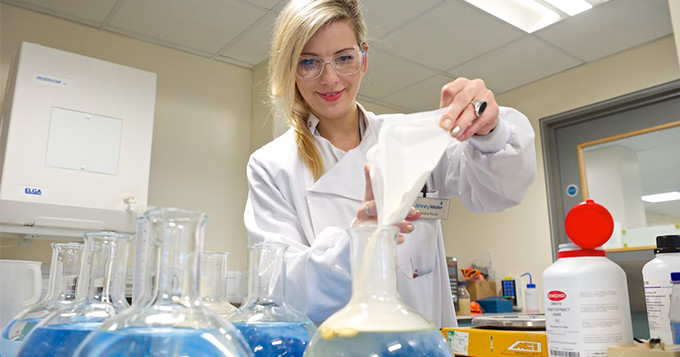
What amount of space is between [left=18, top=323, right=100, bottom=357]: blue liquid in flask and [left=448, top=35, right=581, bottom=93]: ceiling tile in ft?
10.8

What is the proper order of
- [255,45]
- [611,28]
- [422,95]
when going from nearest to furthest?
1. [611,28]
2. [255,45]
3. [422,95]

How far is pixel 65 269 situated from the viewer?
512 millimetres

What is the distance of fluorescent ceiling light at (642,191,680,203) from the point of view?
3.17m

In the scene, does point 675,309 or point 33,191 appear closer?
point 675,309

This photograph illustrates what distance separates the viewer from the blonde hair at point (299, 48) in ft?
3.96

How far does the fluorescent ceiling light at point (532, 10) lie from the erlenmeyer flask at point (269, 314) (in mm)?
2638

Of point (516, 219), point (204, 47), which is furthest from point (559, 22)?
point (204, 47)

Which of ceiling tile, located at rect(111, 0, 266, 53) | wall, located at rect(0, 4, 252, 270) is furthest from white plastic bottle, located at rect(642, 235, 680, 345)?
wall, located at rect(0, 4, 252, 270)

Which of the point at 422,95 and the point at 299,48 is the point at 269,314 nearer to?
the point at 299,48

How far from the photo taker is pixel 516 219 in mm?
3934

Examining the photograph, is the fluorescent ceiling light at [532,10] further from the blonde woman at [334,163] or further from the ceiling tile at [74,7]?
the ceiling tile at [74,7]

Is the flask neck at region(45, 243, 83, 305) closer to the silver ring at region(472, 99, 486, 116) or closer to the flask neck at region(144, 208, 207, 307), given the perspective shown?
the flask neck at region(144, 208, 207, 307)

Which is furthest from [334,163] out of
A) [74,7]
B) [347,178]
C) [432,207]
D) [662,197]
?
[662,197]

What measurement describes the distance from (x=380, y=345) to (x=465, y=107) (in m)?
0.47
